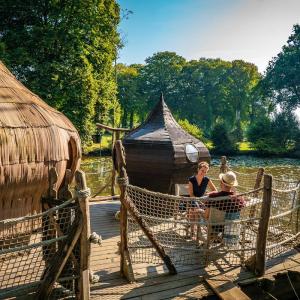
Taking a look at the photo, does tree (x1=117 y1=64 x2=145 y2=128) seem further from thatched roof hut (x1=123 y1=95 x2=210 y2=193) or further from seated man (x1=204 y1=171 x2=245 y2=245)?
seated man (x1=204 y1=171 x2=245 y2=245)

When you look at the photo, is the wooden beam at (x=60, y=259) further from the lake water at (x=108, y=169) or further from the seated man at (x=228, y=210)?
the lake water at (x=108, y=169)

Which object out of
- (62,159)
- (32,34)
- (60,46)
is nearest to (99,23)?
(60,46)

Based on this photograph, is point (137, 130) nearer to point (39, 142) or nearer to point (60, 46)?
point (39, 142)

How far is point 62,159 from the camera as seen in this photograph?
6246 mm

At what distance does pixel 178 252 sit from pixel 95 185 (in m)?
13.7

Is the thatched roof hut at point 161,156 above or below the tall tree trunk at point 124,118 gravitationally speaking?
below

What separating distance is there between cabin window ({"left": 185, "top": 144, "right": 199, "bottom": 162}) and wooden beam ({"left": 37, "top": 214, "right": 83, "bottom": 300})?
6087 mm

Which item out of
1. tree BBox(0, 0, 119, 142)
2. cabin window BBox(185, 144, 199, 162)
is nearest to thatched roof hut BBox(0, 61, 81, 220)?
cabin window BBox(185, 144, 199, 162)

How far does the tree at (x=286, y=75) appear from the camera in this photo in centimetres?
3984

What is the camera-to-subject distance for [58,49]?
18.3 meters

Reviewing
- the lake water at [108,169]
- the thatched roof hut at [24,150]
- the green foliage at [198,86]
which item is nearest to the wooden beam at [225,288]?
the thatched roof hut at [24,150]

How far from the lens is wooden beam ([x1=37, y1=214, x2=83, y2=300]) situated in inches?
152

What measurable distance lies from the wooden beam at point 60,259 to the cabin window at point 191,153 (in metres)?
6.09

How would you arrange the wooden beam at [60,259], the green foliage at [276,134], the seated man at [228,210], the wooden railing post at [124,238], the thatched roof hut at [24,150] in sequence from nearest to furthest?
the wooden beam at [60,259]
the wooden railing post at [124,238]
the thatched roof hut at [24,150]
the seated man at [228,210]
the green foliage at [276,134]
